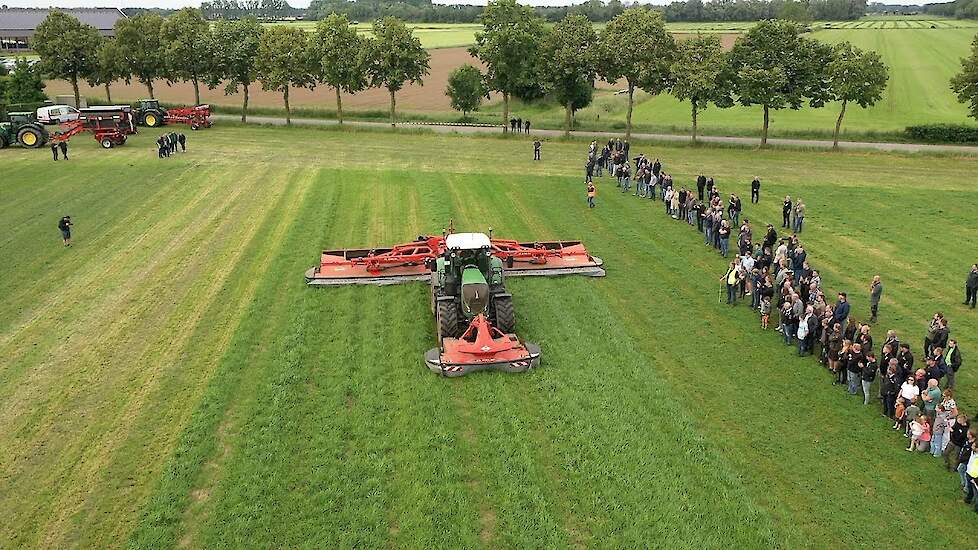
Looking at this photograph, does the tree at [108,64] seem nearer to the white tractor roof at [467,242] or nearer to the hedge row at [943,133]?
the white tractor roof at [467,242]

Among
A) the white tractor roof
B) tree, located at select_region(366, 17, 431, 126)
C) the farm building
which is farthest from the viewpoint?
the farm building

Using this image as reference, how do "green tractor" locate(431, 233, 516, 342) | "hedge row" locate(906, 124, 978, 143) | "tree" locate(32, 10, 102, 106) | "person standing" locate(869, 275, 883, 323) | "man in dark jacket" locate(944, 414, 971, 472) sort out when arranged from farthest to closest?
"tree" locate(32, 10, 102, 106)
"hedge row" locate(906, 124, 978, 143)
"person standing" locate(869, 275, 883, 323)
"green tractor" locate(431, 233, 516, 342)
"man in dark jacket" locate(944, 414, 971, 472)

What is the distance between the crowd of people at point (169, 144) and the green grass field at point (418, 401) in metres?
11.9

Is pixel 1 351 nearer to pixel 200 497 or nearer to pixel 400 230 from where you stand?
pixel 200 497

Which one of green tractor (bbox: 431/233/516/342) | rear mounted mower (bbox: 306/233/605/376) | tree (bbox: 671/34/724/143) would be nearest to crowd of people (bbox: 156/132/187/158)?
rear mounted mower (bbox: 306/233/605/376)

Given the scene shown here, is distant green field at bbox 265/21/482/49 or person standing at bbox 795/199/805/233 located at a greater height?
distant green field at bbox 265/21/482/49

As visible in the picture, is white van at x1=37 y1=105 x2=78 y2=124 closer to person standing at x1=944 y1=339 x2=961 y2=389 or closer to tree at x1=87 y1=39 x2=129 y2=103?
tree at x1=87 y1=39 x2=129 y2=103

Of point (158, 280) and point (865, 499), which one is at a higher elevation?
point (158, 280)

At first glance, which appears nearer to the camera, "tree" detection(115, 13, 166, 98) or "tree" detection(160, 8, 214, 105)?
"tree" detection(160, 8, 214, 105)

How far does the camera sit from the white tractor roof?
57.6ft

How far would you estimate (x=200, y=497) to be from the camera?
39.0ft

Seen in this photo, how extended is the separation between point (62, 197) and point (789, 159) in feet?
118

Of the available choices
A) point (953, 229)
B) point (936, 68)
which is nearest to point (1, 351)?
point (953, 229)

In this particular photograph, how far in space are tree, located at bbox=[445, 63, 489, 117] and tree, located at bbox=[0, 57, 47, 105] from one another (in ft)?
105
